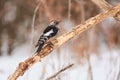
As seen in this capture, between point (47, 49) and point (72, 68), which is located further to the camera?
point (72, 68)

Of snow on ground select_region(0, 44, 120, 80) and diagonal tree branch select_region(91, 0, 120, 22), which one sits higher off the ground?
snow on ground select_region(0, 44, 120, 80)

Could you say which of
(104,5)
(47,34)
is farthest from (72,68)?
(47,34)

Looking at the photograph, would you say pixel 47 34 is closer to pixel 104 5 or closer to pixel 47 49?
pixel 47 49

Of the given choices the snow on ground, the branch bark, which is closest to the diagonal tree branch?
the branch bark

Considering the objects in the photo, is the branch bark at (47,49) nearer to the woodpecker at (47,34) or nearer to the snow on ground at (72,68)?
the woodpecker at (47,34)

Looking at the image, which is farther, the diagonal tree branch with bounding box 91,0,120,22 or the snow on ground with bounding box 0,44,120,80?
the snow on ground with bounding box 0,44,120,80

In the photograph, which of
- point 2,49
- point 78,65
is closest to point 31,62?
point 78,65

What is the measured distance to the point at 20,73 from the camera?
1562mm

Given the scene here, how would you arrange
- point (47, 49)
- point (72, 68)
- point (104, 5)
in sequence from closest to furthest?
point (47, 49) → point (104, 5) → point (72, 68)

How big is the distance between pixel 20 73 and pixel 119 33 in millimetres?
3289

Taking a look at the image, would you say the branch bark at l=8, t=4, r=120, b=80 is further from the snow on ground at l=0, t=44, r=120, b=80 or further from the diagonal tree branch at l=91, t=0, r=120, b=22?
the snow on ground at l=0, t=44, r=120, b=80

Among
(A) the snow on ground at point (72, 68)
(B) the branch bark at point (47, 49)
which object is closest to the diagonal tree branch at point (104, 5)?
(B) the branch bark at point (47, 49)

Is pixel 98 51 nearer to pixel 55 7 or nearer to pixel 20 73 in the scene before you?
pixel 55 7

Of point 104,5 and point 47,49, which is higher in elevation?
point 104,5
